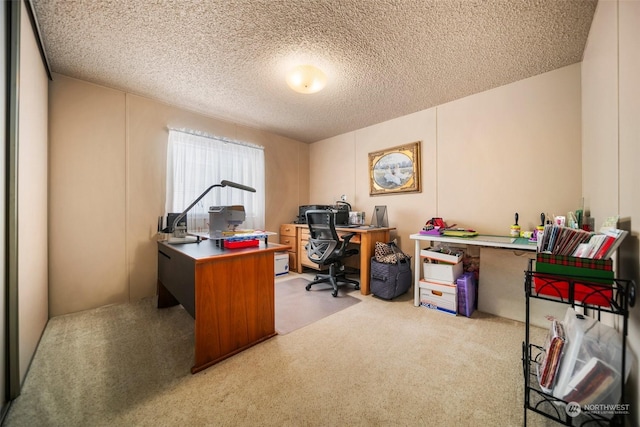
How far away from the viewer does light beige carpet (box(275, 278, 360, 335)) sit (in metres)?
2.18

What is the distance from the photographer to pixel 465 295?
2.25 m

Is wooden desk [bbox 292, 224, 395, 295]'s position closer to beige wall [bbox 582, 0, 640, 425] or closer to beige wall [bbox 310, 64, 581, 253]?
beige wall [bbox 310, 64, 581, 253]

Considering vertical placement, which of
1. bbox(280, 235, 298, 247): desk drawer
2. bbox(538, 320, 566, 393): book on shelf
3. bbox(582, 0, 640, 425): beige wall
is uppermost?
bbox(582, 0, 640, 425): beige wall

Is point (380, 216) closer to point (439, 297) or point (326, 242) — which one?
point (326, 242)

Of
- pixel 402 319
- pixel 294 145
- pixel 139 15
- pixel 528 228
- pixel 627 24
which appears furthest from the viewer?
pixel 294 145

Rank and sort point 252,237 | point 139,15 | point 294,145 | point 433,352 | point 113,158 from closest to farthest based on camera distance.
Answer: point 139,15, point 433,352, point 252,237, point 113,158, point 294,145

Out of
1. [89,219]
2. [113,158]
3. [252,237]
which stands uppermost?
[113,158]

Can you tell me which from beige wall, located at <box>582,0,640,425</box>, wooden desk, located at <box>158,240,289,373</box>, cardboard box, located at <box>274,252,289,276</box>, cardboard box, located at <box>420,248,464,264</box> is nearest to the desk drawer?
cardboard box, located at <box>274,252,289,276</box>

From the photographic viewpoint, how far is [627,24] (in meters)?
1.11

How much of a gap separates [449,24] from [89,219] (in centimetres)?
370

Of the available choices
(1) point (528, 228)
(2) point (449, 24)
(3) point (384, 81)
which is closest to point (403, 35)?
(2) point (449, 24)

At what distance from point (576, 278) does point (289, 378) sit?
1581 mm

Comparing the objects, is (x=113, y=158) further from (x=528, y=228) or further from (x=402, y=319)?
(x=528, y=228)

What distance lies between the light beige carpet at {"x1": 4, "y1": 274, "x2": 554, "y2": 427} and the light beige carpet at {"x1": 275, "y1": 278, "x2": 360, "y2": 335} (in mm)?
153
